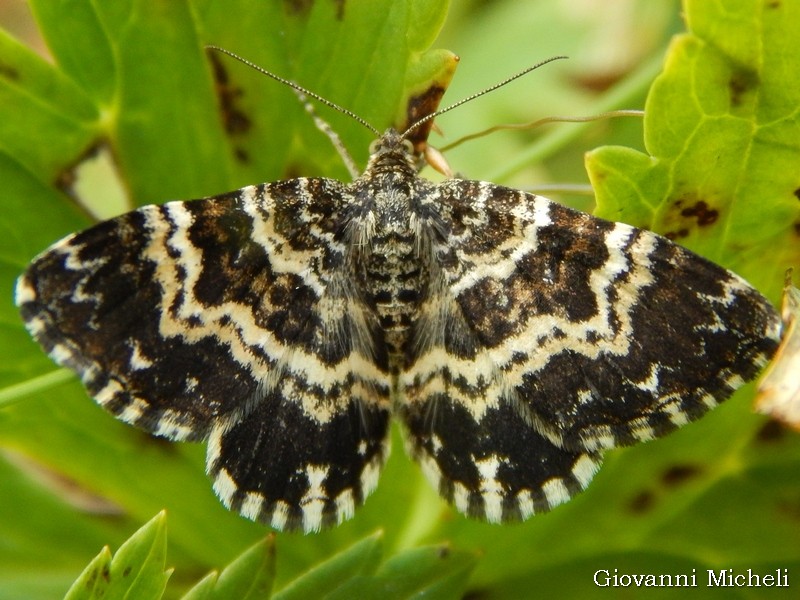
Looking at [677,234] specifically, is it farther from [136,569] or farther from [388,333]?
[136,569]

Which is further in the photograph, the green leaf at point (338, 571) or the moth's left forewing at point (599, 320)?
the green leaf at point (338, 571)

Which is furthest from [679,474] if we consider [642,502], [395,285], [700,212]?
[395,285]


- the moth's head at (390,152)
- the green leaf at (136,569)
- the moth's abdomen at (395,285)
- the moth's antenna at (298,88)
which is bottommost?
the green leaf at (136,569)

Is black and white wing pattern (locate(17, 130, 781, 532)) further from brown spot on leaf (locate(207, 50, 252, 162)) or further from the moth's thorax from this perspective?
brown spot on leaf (locate(207, 50, 252, 162))

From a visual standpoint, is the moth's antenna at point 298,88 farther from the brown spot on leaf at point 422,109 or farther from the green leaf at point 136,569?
the green leaf at point 136,569

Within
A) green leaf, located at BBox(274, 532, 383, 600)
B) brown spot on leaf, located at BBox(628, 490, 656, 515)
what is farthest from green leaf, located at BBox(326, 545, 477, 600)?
brown spot on leaf, located at BBox(628, 490, 656, 515)

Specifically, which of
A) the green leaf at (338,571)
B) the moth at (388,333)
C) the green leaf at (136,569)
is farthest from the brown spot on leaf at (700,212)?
the green leaf at (136,569)

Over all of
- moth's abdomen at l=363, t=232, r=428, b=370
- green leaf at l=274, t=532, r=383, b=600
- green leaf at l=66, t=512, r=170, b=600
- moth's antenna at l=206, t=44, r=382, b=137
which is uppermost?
moth's antenna at l=206, t=44, r=382, b=137
